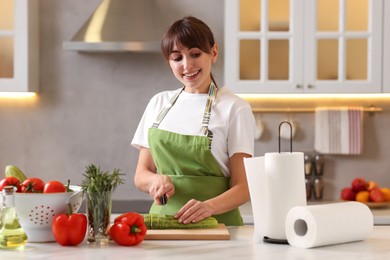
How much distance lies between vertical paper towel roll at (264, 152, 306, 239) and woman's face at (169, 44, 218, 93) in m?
0.61

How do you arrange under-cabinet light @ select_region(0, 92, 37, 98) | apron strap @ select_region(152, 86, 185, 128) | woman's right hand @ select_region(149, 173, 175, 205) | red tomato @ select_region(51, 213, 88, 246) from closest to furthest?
1. red tomato @ select_region(51, 213, 88, 246)
2. woman's right hand @ select_region(149, 173, 175, 205)
3. apron strap @ select_region(152, 86, 185, 128)
4. under-cabinet light @ select_region(0, 92, 37, 98)

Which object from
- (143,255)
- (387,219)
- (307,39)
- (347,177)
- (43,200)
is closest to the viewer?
(143,255)

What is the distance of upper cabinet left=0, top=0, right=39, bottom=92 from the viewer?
4.32 meters

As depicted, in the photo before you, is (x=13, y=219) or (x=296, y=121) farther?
(x=296, y=121)

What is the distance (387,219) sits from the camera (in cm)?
395

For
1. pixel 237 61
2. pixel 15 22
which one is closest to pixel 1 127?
pixel 15 22

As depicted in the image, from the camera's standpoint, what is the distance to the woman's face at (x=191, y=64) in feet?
8.74

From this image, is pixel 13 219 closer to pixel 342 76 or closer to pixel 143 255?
pixel 143 255

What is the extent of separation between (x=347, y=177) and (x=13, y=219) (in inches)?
114

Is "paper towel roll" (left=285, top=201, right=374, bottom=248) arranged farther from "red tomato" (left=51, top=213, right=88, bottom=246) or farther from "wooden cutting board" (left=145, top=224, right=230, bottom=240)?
"red tomato" (left=51, top=213, right=88, bottom=246)

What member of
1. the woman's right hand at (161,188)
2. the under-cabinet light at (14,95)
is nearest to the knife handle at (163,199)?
the woman's right hand at (161,188)

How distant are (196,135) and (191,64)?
0.91ft

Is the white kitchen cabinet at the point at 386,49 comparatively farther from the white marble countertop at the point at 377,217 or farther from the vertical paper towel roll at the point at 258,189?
the vertical paper towel roll at the point at 258,189

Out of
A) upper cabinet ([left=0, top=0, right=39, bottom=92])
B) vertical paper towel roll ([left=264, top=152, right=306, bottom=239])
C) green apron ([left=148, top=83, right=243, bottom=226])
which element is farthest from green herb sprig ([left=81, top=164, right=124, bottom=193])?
upper cabinet ([left=0, top=0, right=39, bottom=92])
